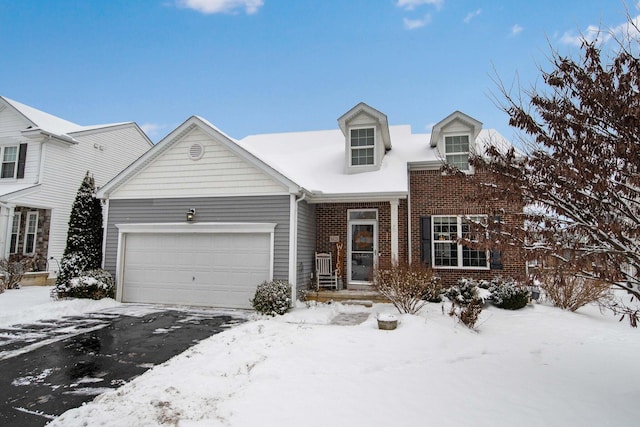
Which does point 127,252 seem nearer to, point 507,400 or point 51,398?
point 51,398

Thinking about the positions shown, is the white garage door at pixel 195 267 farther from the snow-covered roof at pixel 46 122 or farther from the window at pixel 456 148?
the snow-covered roof at pixel 46 122

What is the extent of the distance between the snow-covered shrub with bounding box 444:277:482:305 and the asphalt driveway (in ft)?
18.9

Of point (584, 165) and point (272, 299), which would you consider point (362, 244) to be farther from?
point (584, 165)

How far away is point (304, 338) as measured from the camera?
6875 millimetres

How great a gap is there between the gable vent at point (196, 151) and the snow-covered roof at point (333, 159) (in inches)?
48.0

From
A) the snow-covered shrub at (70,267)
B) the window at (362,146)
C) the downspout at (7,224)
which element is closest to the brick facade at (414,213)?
the window at (362,146)

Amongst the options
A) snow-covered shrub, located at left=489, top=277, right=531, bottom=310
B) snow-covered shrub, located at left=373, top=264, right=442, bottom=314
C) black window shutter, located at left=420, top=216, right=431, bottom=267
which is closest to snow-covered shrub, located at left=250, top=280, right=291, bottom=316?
snow-covered shrub, located at left=373, top=264, right=442, bottom=314

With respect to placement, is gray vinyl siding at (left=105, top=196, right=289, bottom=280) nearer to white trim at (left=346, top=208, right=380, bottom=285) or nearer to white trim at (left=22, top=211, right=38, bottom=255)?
white trim at (left=346, top=208, right=380, bottom=285)

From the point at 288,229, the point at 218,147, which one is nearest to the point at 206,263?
the point at 288,229

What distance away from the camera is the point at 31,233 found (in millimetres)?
16000

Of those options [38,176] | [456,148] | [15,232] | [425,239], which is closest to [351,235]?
[425,239]

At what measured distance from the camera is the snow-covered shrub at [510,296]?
1009 centimetres

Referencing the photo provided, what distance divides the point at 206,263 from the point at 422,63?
31.4 feet

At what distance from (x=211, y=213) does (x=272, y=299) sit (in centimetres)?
333
